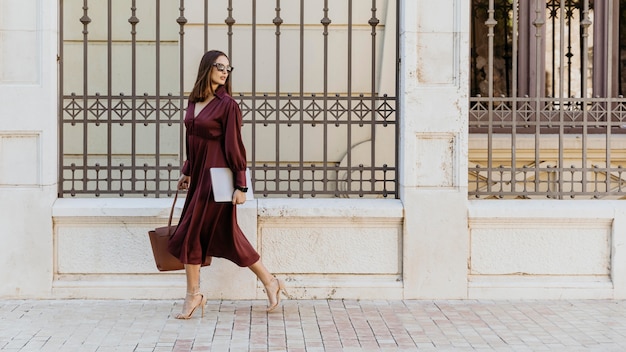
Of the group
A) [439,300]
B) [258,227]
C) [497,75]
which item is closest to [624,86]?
[497,75]

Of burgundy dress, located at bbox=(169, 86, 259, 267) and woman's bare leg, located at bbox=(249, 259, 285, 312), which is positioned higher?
burgundy dress, located at bbox=(169, 86, 259, 267)

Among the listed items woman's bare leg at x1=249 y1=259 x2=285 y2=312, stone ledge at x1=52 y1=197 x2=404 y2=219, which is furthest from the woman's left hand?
stone ledge at x1=52 y1=197 x2=404 y2=219

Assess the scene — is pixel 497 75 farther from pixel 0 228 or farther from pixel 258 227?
pixel 0 228

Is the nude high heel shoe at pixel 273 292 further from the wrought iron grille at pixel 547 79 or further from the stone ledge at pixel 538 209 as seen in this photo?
the wrought iron grille at pixel 547 79

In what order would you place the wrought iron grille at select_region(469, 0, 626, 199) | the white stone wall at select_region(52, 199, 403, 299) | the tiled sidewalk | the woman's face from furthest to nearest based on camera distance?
the wrought iron grille at select_region(469, 0, 626, 199) → the white stone wall at select_region(52, 199, 403, 299) → the woman's face → the tiled sidewalk

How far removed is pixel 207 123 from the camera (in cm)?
671

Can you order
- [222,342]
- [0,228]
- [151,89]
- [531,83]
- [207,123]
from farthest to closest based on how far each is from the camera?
[151,89] < [531,83] < [0,228] < [207,123] < [222,342]

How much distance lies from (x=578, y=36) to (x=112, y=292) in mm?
5554

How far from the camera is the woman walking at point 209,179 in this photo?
6719 millimetres

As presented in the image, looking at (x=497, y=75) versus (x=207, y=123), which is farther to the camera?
(x=497, y=75)

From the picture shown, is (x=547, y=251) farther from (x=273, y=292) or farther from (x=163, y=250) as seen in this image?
(x=163, y=250)

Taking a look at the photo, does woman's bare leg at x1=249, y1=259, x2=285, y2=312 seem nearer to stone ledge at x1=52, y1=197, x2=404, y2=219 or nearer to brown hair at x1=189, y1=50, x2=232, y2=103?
stone ledge at x1=52, y1=197, x2=404, y2=219

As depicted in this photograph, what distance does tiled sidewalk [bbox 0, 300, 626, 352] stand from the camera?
6.05 metres

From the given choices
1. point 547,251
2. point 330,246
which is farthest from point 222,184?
point 547,251
